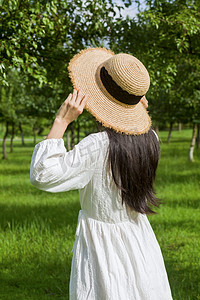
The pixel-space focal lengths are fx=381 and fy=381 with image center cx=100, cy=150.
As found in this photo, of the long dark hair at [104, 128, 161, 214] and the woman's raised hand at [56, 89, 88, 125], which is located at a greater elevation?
the woman's raised hand at [56, 89, 88, 125]

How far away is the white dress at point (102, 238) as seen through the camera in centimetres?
185

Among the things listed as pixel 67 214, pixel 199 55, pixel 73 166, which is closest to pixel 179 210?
pixel 67 214

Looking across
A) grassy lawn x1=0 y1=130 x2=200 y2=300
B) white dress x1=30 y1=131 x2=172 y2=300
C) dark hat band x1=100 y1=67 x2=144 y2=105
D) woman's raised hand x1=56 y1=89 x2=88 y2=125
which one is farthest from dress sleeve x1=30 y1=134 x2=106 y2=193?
grassy lawn x1=0 y1=130 x2=200 y2=300

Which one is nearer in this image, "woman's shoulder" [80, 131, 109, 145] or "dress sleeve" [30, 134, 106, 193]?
"dress sleeve" [30, 134, 106, 193]

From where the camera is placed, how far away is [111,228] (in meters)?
2.04

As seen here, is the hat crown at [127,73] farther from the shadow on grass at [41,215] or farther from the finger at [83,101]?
the shadow on grass at [41,215]

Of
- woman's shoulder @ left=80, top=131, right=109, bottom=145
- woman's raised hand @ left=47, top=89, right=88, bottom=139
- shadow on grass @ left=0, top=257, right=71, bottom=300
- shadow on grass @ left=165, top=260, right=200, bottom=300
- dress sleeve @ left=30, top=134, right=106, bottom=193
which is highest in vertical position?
woman's raised hand @ left=47, top=89, right=88, bottom=139

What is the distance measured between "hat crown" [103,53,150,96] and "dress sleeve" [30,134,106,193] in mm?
329

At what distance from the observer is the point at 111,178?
2.00 meters

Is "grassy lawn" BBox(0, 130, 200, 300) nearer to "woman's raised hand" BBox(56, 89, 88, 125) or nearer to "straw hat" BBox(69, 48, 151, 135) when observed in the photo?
"straw hat" BBox(69, 48, 151, 135)

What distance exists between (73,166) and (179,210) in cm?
646

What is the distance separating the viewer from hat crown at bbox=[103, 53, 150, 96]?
193 centimetres

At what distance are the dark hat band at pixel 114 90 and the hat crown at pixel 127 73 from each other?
0.06 ft

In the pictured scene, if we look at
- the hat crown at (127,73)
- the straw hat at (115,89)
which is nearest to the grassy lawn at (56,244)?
the straw hat at (115,89)
